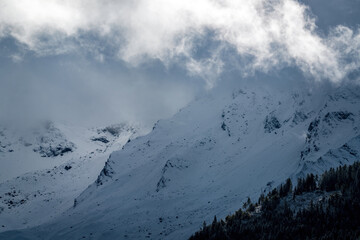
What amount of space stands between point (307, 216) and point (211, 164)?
199 ft

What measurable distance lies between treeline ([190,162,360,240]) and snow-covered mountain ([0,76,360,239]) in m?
14.5

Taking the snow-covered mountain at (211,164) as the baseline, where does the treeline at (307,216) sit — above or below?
below

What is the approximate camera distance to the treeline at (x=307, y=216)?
39.0 meters

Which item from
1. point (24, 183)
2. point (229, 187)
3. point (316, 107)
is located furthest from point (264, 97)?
point (24, 183)

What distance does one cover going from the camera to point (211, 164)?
102812 millimetres

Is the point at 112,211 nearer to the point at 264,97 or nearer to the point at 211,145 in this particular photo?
the point at 211,145

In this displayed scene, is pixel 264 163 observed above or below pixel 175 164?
below

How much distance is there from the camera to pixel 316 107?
364 ft

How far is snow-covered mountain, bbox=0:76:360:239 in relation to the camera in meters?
71.1

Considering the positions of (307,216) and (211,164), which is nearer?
(307,216)

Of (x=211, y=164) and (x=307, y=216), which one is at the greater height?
(x=211, y=164)

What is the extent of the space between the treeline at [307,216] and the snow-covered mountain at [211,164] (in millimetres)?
14542

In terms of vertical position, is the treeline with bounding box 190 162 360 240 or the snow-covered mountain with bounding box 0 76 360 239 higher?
the snow-covered mountain with bounding box 0 76 360 239

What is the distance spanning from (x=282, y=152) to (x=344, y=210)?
163ft
